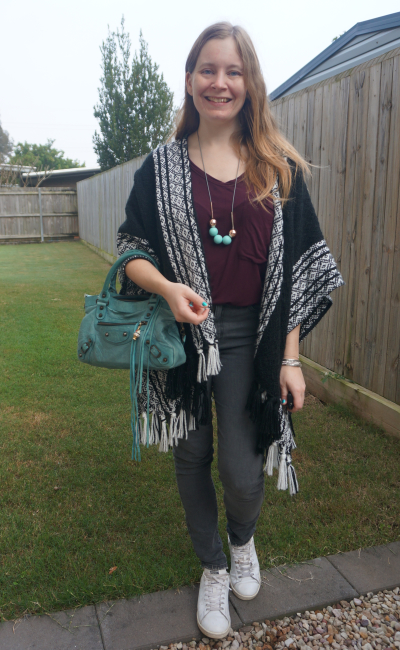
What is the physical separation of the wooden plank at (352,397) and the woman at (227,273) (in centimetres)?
151

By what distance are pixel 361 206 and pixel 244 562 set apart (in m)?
2.31

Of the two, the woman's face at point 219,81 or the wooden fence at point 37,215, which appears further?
the wooden fence at point 37,215

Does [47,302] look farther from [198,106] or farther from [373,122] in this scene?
[198,106]

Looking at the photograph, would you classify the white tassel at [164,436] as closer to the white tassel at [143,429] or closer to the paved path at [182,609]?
the white tassel at [143,429]

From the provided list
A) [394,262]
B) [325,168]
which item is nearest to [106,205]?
[325,168]

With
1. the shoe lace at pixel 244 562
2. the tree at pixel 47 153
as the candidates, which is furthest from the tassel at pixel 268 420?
the tree at pixel 47 153

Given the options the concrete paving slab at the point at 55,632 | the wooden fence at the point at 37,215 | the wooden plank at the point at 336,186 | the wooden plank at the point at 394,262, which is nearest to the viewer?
the concrete paving slab at the point at 55,632

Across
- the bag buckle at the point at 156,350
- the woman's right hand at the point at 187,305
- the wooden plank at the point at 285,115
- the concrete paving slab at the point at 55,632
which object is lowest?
the concrete paving slab at the point at 55,632

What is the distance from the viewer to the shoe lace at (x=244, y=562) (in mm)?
1970

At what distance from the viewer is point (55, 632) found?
179 centimetres

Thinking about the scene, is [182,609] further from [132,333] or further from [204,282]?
[204,282]

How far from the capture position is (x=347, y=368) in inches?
143

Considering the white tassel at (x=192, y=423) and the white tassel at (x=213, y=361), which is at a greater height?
the white tassel at (x=213, y=361)

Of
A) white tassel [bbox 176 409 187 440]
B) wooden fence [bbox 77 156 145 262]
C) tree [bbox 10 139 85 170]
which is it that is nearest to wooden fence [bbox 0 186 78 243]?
wooden fence [bbox 77 156 145 262]
